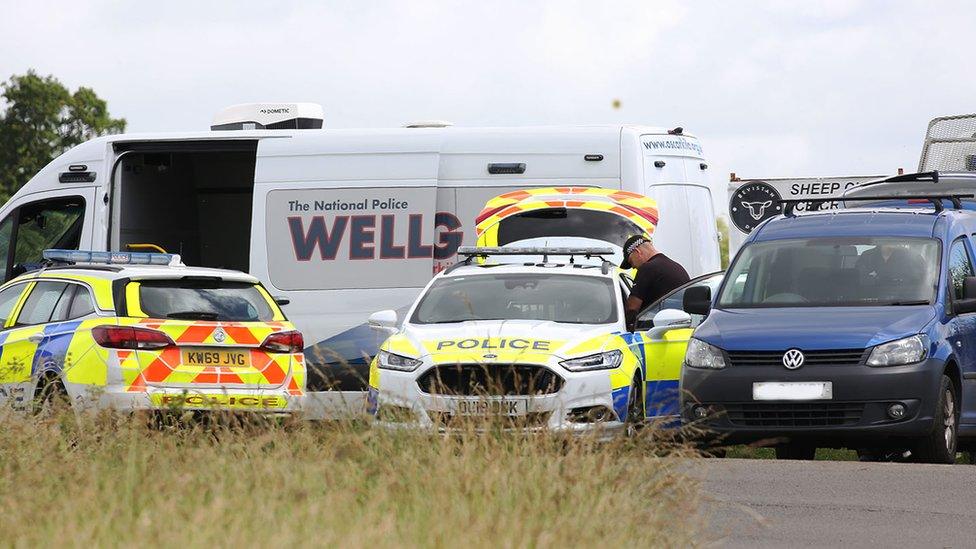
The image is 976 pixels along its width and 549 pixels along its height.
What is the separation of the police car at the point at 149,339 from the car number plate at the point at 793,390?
3.34 metres

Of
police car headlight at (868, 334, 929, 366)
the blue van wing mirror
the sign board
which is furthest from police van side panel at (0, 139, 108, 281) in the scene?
the sign board

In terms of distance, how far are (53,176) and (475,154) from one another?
4379 millimetres

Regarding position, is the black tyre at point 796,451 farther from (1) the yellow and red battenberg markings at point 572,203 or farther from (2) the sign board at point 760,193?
(2) the sign board at point 760,193

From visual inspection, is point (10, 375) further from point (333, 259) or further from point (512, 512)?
point (512, 512)

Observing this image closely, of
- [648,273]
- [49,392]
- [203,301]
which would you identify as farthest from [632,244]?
[49,392]

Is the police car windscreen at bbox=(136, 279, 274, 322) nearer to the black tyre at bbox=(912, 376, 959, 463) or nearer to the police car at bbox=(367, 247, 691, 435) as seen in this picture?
the police car at bbox=(367, 247, 691, 435)

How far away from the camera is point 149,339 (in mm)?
13289

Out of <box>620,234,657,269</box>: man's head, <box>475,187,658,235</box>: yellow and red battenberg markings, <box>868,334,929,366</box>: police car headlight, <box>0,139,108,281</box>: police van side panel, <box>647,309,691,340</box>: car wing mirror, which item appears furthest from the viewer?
<box>0,139,108,281</box>: police van side panel

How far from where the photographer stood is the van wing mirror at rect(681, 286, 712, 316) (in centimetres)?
1323

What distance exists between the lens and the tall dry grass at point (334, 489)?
705 cm

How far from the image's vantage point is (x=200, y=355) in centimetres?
1346

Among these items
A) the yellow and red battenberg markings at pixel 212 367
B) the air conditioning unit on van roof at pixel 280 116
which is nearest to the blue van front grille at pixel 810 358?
the yellow and red battenberg markings at pixel 212 367

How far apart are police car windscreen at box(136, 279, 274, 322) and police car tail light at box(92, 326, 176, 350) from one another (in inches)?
10.2

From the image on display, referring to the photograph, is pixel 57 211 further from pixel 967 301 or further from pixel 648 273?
pixel 967 301
